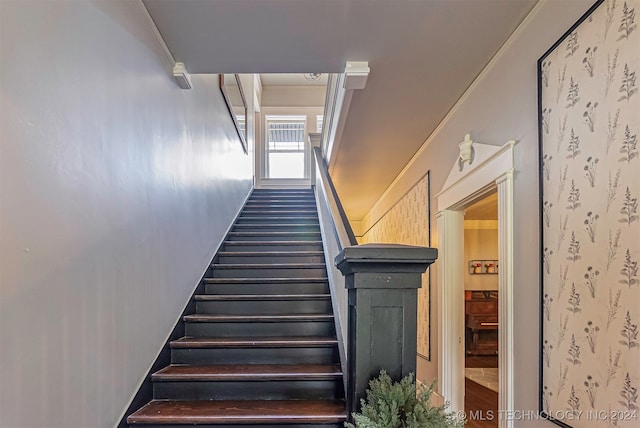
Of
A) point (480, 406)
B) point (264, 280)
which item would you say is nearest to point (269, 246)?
point (264, 280)

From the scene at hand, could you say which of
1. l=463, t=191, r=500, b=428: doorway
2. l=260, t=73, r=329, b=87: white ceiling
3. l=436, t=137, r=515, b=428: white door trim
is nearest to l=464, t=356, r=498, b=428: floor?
l=436, t=137, r=515, b=428: white door trim

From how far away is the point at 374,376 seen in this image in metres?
1.49

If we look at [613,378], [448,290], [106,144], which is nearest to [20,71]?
[106,144]

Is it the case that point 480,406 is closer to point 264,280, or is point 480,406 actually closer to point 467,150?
point 264,280

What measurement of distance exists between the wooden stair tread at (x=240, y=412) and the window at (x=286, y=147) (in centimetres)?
628

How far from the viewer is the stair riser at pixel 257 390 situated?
7.22 feet

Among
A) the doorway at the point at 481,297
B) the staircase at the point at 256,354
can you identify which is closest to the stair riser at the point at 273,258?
the staircase at the point at 256,354

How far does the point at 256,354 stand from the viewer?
8.14ft

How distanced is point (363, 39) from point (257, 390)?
1908 mm

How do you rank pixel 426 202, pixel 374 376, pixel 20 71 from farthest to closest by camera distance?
pixel 426 202 < pixel 374 376 < pixel 20 71

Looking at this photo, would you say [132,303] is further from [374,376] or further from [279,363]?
[374,376]

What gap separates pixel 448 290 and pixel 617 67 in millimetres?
2106

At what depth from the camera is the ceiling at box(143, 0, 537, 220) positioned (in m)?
1.93

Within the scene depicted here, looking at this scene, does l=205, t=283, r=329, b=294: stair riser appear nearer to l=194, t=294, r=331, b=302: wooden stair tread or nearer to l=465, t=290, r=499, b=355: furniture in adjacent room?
l=194, t=294, r=331, b=302: wooden stair tread
